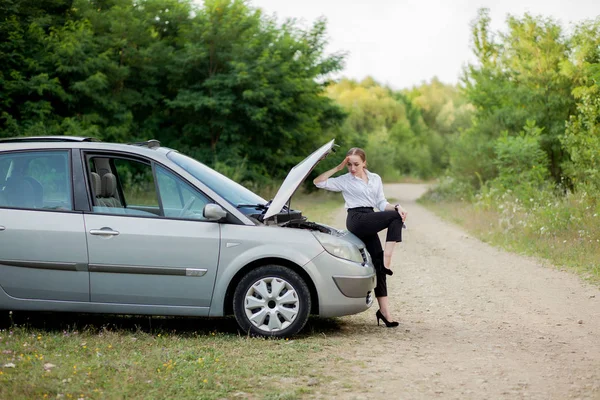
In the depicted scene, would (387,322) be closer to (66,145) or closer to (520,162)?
(66,145)

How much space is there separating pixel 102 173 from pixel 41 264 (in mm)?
1105

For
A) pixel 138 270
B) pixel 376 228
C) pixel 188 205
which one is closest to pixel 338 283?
pixel 376 228

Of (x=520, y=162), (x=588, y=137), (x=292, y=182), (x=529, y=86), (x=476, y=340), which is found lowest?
(x=476, y=340)

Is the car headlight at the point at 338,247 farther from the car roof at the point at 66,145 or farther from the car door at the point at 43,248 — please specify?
the car door at the point at 43,248

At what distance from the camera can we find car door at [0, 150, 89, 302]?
711cm

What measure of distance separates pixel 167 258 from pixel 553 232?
35.3ft

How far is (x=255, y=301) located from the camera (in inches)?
282

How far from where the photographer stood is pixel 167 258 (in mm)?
7090

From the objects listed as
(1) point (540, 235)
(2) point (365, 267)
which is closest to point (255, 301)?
(2) point (365, 267)

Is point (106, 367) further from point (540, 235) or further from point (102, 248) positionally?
point (540, 235)

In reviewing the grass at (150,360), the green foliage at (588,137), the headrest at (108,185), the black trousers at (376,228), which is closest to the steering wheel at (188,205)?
the headrest at (108,185)

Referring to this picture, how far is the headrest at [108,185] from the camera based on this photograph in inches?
299

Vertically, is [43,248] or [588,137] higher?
[588,137]

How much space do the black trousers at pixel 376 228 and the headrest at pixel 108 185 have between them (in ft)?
7.84
